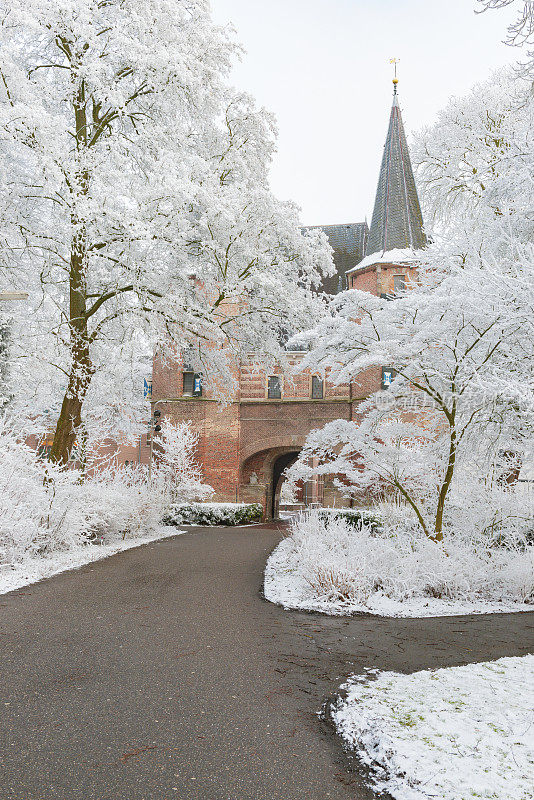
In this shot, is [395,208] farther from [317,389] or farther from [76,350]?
A: [76,350]

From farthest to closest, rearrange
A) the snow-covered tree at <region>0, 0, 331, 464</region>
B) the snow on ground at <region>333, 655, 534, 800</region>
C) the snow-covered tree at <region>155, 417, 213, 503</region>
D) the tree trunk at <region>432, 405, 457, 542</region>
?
1. the snow-covered tree at <region>155, 417, 213, 503</region>
2. the snow-covered tree at <region>0, 0, 331, 464</region>
3. the tree trunk at <region>432, 405, 457, 542</region>
4. the snow on ground at <region>333, 655, 534, 800</region>

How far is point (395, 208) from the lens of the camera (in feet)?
90.0

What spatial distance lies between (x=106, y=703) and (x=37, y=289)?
39.3 ft

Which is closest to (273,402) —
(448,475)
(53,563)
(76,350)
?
(76,350)

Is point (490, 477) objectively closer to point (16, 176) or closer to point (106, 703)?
point (106, 703)

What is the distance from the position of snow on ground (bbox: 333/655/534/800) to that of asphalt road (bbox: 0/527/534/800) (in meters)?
0.19

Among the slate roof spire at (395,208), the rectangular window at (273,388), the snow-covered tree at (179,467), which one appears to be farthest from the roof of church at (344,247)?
the snow-covered tree at (179,467)

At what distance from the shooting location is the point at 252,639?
5.46 meters

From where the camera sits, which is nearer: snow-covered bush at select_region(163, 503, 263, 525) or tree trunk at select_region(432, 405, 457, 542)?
tree trunk at select_region(432, 405, 457, 542)

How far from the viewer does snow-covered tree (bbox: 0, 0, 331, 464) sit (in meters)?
10.0

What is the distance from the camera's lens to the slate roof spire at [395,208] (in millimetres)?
27078

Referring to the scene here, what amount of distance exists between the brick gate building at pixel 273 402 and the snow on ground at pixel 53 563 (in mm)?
14126

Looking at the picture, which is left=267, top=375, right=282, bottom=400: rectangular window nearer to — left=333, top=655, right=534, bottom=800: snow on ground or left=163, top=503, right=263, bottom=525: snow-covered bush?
left=163, top=503, right=263, bottom=525: snow-covered bush

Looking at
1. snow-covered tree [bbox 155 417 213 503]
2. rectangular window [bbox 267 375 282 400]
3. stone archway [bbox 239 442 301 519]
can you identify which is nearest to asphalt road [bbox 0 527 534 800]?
snow-covered tree [bbox 155 417 213 503]
